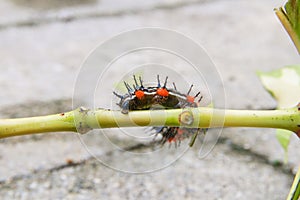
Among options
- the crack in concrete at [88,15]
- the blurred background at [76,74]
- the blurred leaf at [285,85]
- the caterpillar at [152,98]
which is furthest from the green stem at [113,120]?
the crack in concrete at [88,15]

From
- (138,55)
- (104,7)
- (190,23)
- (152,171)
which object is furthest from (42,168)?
(104,7)

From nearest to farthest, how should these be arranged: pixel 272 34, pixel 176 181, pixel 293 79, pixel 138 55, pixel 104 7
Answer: pixel 293 79, pixel 176 181, pixel 138 55, pixel 272 34, pixel 104 7

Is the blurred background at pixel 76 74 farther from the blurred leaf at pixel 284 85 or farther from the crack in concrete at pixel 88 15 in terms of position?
the blurred leaf at pixel 284 85

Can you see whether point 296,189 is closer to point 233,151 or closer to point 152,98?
point 152,98

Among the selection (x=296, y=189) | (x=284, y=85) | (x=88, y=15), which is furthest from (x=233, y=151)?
(x=88, y=15)

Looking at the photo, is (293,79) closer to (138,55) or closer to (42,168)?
(42,168)

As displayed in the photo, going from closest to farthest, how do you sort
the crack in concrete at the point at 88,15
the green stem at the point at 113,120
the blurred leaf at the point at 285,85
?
the green stem at the point at 113,120 < the blurred leaf at the point at 285,85 < the crack in concrete at the point at 88,15
